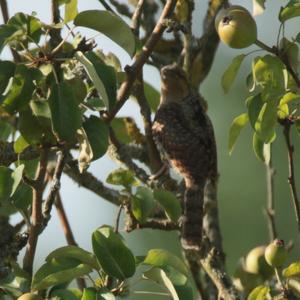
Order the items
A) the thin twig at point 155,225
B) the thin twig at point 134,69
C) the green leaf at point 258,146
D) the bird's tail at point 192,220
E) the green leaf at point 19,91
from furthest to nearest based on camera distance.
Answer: the bird's tail at point 192,220 → the thin twig at point 155,225 → the green leaf at point 258,146 → the thin twig at point 134,69 → the green leaf at point 19,91

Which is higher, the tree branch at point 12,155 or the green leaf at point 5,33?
the green leaf at point 5,33

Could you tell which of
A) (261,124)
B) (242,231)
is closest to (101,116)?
(261,124)

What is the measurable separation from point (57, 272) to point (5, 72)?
59cm

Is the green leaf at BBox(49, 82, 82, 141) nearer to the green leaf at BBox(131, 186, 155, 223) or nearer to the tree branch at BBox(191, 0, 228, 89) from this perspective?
the green leaf at BBox(131, 186, 155, 223)

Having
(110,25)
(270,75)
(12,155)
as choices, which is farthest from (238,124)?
(12,155)

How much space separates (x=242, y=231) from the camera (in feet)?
29.7

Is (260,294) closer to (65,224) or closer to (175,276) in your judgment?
(175,276)

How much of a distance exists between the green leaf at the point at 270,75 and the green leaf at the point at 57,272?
2.53ft

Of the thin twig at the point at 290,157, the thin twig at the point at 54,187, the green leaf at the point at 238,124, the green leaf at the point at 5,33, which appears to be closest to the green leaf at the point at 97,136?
the thin twig at the point at 54,187

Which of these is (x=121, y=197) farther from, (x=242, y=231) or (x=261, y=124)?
(x=242, y=231)

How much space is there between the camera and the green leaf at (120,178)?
3.52 metres

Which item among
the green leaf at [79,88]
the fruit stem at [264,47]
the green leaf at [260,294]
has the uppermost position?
the fruit stem at [264,47]

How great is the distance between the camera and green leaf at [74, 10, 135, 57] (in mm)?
2924

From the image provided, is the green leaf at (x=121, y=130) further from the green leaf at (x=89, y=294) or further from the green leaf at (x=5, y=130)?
the green leaf at (x=89, y=294)
